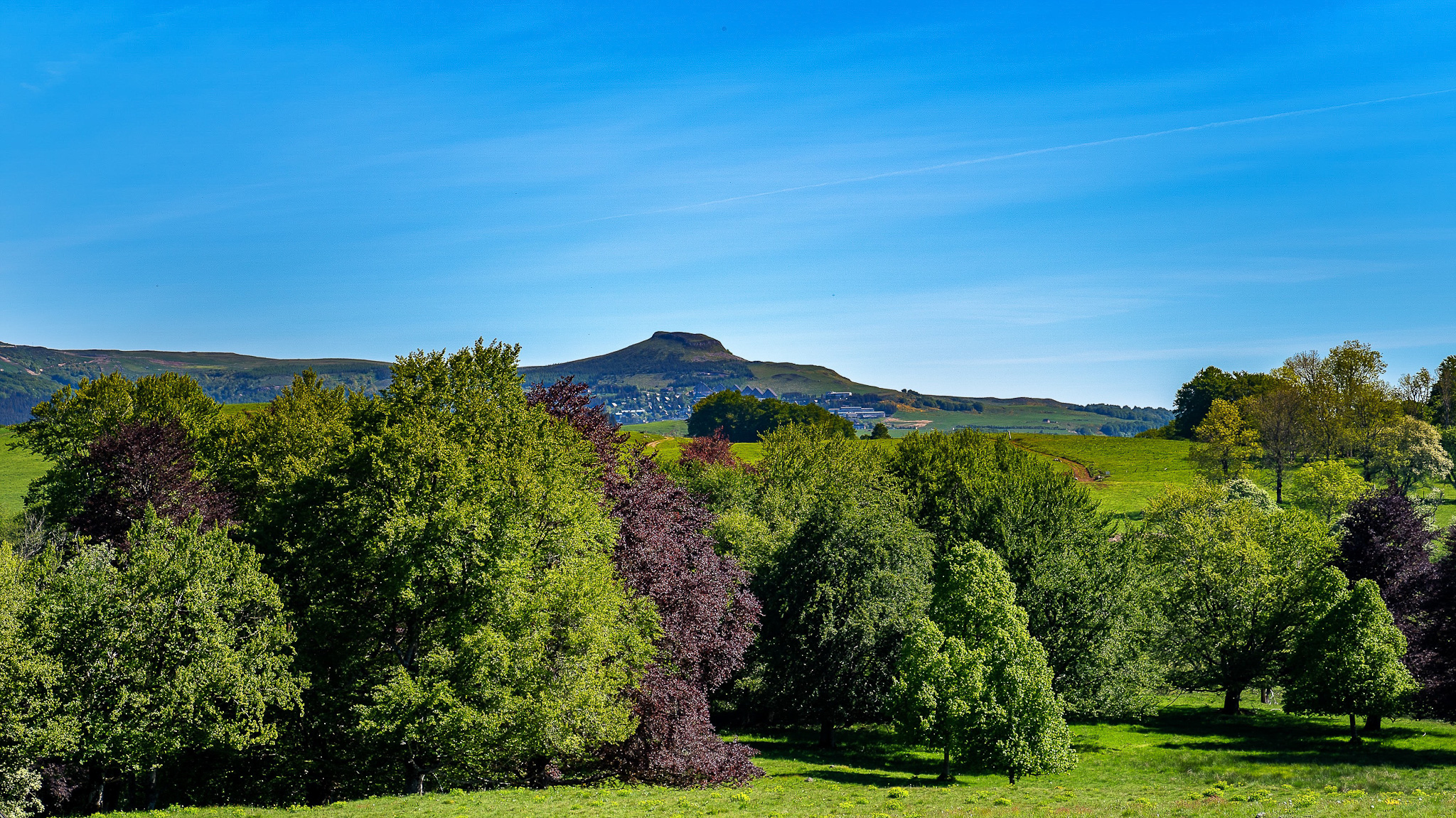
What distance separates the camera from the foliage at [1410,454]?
4168 inches

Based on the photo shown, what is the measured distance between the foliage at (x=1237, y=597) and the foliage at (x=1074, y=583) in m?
3.75

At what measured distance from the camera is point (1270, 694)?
61.8 metres

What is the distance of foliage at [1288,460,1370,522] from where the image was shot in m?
85.9

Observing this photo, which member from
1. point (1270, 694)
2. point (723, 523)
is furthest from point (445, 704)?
point (1270, 694)

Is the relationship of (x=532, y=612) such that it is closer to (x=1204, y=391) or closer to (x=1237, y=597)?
(x=1237, y=597)

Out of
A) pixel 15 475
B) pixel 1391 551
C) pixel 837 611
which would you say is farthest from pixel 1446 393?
pixel 15 475

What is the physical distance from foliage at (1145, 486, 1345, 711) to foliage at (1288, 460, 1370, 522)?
98.2 feet

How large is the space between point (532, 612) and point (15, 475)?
107 meters

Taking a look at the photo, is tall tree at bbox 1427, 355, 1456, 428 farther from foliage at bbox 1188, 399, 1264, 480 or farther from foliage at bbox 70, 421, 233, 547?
foliage at bbox 70, 421, 233, 547

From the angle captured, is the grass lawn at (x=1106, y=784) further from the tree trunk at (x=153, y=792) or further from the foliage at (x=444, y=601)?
the tree trunk at (x=153, y=792)

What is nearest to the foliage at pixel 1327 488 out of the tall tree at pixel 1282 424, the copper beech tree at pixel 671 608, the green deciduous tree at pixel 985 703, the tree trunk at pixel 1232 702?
the tall tree at pixel 1282 424

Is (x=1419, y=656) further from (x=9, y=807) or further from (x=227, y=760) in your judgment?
(x=9, y=807)

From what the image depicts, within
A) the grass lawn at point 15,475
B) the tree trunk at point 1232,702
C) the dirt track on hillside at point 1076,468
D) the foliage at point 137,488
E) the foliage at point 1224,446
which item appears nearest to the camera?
the foliage at point 137,488

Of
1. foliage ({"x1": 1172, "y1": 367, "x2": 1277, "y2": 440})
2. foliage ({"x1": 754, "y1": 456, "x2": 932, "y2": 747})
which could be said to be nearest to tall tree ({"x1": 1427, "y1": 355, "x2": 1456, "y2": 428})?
foliage ({"x1": 1172, "y1": 367, "x2": 1277, "y2": 440})
